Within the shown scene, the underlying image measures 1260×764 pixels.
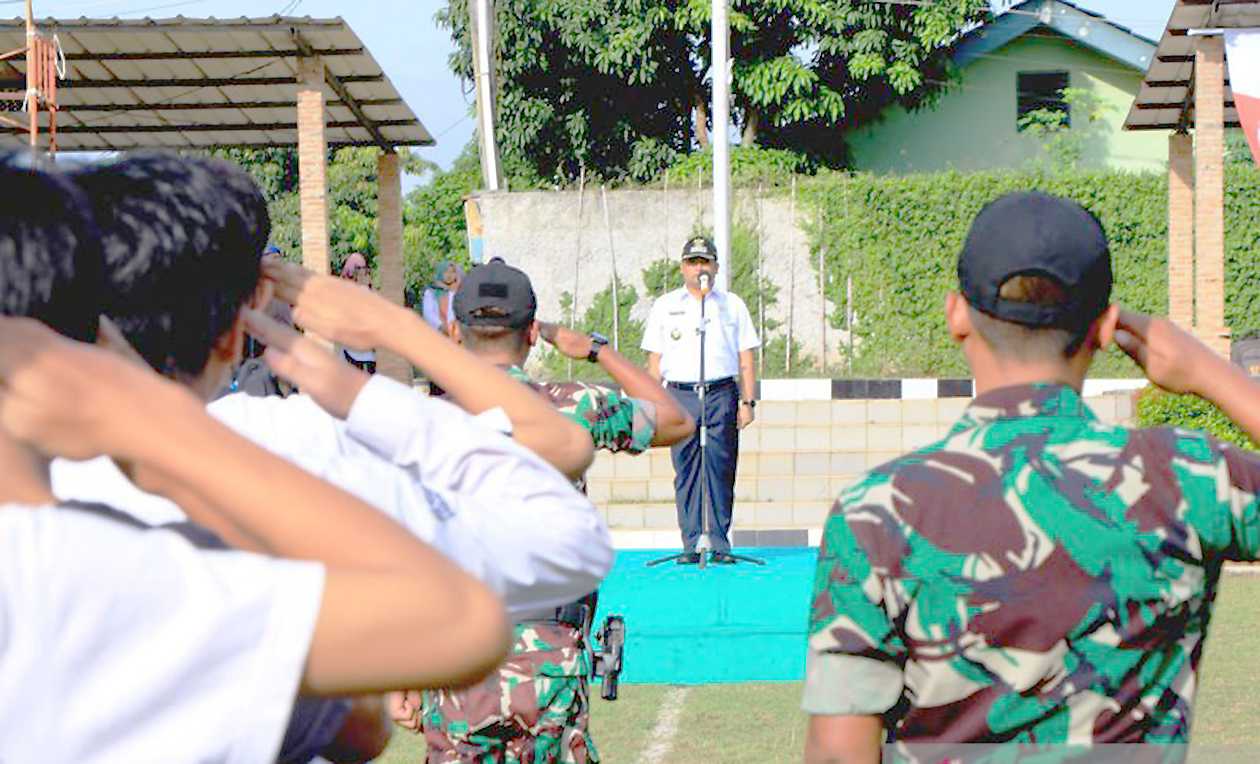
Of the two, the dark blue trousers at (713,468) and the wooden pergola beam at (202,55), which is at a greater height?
the wooden pergola beam at (202,55)

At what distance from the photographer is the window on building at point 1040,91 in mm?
35969

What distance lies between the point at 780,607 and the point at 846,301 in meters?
15.3

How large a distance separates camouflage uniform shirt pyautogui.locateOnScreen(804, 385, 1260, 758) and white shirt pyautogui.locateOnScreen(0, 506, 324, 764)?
3.87ft

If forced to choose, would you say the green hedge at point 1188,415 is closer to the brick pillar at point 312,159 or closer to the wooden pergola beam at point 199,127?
the brick pillar at point 312,159

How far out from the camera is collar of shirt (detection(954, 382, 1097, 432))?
2.62 m

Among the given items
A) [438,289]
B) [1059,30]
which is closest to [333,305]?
[438,289]

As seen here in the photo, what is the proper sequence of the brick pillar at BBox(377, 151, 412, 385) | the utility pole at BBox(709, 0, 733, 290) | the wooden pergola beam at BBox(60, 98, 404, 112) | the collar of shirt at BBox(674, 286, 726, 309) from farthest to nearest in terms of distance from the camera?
the brick pillar at BBox(377, 151, 412, 385)
the utility pole at BBox(709, 0, 733, 290)
the wooden pergola beam at BBox(60, 98, 404, 112)
the collar of shirt at BBox(674, 286, 726, 309)

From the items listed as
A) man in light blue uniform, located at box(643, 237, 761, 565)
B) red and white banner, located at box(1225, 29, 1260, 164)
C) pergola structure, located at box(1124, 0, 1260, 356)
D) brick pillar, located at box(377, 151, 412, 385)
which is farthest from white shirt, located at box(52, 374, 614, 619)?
brick pillar, located at box(377, 151, 412, 385)

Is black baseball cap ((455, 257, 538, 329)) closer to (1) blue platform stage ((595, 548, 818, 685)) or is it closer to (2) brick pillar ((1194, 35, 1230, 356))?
(1) blue platform stage ((595, 548, 818, 685))

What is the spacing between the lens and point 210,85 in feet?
66.5

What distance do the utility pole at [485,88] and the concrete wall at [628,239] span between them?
4720 millimetres

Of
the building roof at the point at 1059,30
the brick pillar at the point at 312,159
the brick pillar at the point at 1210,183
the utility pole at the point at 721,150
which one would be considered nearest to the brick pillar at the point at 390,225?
the utility pole at the point at 721,150

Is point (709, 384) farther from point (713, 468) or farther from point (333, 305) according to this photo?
point (333, 305)

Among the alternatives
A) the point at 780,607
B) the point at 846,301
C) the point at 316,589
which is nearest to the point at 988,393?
the point at 316,589
